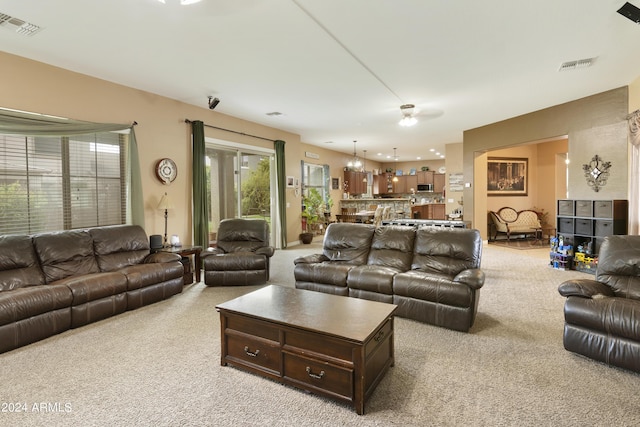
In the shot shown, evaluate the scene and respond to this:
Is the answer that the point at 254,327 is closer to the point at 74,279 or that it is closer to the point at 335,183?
the point at 74,279

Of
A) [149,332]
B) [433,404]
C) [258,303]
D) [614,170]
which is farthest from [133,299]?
[614,170]

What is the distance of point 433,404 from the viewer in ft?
6.98

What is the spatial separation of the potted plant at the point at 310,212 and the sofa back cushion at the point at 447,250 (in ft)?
17.5

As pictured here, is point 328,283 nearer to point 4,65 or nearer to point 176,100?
point 176,100

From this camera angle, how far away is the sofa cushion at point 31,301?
2924mm

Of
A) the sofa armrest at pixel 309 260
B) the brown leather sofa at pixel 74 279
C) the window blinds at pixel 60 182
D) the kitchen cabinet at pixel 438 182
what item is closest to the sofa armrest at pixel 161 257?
the brown leather sofa at pixel 74 279

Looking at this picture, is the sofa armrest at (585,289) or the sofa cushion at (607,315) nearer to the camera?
the sofa cushion at (607,315)

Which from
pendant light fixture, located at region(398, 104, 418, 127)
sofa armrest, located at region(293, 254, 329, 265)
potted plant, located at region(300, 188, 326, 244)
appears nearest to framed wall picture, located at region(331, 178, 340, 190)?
potted plant, located at region(300, 188, 326, 244)

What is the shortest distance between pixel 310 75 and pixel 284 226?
457 centimetres

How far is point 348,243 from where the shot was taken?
4.63 meters

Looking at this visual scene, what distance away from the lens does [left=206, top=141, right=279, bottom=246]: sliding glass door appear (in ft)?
23.4

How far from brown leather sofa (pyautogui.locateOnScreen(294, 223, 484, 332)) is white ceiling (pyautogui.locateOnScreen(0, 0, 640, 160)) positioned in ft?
7.39

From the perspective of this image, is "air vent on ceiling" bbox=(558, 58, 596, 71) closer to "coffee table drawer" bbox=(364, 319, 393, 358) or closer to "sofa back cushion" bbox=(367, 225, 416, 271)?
A: "sofa back cushion" bbox=(367, 225, 416, 271)

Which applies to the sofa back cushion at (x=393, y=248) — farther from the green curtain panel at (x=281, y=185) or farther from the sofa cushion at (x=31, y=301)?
the green curtain panel at (x=281, y=185)
